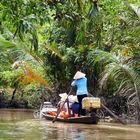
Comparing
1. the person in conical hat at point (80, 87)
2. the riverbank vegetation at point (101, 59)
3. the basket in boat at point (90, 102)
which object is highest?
the riverbank vegetation at point (101, 59)

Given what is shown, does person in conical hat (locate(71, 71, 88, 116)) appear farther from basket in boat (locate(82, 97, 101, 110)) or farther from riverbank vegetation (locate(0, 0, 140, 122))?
riverbank vegetation (locate(0, 0, 140, 122))

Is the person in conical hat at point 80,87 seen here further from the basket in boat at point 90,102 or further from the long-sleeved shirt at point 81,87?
the basket in boat at point 90,102

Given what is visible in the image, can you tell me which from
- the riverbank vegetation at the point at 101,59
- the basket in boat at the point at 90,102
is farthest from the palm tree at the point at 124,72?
the basket in boat at the point at 90,102

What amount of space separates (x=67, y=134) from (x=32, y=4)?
185 inches

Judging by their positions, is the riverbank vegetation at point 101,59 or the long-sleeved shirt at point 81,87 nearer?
the long-sleeved shirt at point 81,87

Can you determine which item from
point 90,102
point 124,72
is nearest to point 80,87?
point 90,102

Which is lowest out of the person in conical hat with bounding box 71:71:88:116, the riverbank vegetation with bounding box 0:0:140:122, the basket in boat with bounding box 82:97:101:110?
the basket in boat with bounding box 82:97:101:110

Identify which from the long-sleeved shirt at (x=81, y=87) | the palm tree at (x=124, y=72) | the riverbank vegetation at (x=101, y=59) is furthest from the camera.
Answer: the riverbank vegetation at (x=101, y=59)

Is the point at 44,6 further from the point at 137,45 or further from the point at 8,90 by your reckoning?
the point at 8,90

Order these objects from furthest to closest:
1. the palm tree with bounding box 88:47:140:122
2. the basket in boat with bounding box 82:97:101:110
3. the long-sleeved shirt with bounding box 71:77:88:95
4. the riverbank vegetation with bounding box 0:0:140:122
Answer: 1. the riverbank vegetation with bounding box 0:0:140:122
2. the palm tree with bounding box 88:47:140:122
3. the long-sleeved shirt with bounding box 71:77:88:95
4. the basket in boat with bounding box 82:97:101:110

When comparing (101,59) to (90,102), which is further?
(101,59)

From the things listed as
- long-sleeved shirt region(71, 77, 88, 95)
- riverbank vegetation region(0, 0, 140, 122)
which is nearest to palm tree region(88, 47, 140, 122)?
riverbank vegetation region(0, 0, 140, 122)

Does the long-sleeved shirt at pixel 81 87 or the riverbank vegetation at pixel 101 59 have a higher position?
the riverbank vegetation at pixel 101 59

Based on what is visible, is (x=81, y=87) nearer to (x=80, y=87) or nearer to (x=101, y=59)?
(x=80, y=87)
